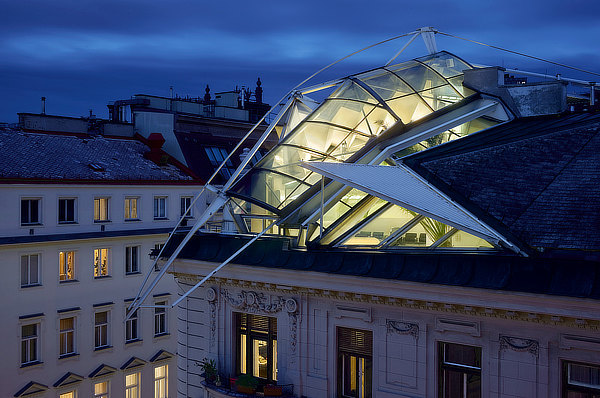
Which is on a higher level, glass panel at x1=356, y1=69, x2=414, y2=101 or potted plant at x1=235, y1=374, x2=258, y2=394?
glass panel at x1=356, y1=69, x2=414, y2=101

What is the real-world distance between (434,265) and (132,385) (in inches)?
1520

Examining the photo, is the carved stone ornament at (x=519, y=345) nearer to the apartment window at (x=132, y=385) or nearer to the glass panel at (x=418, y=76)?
the glass panel at (x=418, y=76)

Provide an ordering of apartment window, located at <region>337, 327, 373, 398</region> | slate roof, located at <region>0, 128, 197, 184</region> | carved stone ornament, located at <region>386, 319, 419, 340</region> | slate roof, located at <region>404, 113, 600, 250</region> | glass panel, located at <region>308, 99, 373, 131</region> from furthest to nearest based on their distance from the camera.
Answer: slate roof, located at <region>0, 128, 197, 184</region>
glass panel, located at <region>308, 99, 373, 131</region>
apartment window, located at <region>337, 327, 373, 398</region>
carved stone ornament, located at <region>386, 319, 419, 340</region>
slate roof, located at <region>404, 113, 600, 250</region>

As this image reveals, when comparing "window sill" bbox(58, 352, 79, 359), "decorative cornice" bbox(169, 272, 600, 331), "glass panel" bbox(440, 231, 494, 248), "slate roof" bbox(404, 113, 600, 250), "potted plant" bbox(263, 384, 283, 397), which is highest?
"slate roof" bbox(404, 113, 600, 250)

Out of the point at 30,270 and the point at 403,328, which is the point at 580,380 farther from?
the point at 30,270

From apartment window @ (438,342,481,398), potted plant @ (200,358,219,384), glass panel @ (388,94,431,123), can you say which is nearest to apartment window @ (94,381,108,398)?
potted plant @ (200,358,219,384)

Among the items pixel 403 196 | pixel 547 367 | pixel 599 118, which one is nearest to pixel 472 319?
pixel 547 367

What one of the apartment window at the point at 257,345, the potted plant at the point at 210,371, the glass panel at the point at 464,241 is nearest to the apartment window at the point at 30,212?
the potted plant at the point at 210,371

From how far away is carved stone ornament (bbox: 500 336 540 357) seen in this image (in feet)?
68.2

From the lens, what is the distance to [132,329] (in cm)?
5453

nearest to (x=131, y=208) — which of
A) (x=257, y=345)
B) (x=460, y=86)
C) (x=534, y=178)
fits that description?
(x=257, y=345)

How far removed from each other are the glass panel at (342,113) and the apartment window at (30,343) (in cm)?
2770

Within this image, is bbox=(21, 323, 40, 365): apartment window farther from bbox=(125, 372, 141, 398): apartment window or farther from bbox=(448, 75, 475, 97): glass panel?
bbox=(448, 75, 475, 97): glass panel

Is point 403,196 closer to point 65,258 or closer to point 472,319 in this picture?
point 472,319
